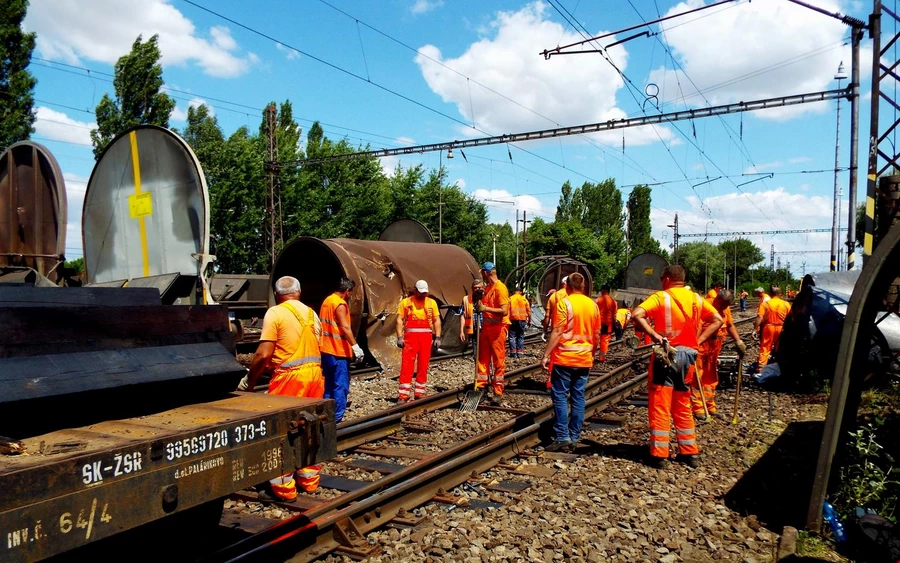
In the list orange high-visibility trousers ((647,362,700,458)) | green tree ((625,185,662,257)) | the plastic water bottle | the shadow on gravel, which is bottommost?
the shadow on gravel

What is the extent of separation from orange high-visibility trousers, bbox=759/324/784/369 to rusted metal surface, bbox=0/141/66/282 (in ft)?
42.8

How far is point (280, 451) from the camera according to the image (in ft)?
11.8

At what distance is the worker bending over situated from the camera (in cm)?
1042

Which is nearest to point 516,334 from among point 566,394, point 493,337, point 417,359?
point 493,337

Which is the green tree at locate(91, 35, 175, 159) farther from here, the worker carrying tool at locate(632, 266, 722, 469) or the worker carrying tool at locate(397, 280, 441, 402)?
the worker carrying tool at locate(632, 266, 722, 469)

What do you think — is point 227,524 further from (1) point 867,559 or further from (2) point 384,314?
(2) point 384,314

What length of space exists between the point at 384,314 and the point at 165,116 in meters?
27.1

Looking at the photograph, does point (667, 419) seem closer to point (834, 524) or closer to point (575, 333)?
point (575, 333)

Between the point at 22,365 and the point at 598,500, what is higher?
the point at 22,365

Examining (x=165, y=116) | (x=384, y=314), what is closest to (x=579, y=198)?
(x=165, y=116)

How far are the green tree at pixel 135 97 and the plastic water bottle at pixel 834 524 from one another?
35750 millimetres

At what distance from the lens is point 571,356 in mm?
7551

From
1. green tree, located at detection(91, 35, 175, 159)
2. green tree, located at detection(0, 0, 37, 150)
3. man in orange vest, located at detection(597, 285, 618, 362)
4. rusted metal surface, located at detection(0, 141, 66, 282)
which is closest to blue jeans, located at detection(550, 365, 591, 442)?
rusted metal surface, located at detection(0, 141, 66, 282)

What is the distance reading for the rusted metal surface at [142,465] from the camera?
246 cm
